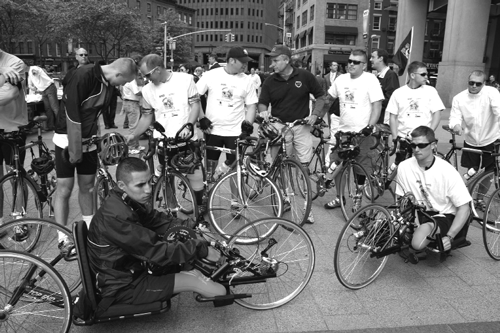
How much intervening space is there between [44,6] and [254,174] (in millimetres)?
41212

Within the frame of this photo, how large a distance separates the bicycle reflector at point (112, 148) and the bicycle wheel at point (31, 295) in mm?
1684

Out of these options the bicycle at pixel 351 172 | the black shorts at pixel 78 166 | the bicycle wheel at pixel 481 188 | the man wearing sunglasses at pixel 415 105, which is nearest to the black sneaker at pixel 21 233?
the black shorts at pixel 78 166

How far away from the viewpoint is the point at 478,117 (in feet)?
18.3

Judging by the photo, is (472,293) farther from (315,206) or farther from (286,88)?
(286,88)

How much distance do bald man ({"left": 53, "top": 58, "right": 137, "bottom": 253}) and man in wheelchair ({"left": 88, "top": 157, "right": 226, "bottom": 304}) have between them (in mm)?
1242

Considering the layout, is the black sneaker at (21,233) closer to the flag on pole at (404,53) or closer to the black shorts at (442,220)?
the black shorts at (442,220)

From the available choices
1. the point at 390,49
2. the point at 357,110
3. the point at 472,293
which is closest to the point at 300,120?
the point at 357,110

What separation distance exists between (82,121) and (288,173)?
2.42 m

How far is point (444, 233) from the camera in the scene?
397cm

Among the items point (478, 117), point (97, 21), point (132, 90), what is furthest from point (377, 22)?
point (478, 117)

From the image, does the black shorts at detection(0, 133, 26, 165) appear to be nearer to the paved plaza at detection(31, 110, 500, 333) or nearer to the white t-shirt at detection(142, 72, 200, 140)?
the white t-shirt at detection(142, 72, 200, 140)

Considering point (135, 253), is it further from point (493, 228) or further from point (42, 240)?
point (493, 228)

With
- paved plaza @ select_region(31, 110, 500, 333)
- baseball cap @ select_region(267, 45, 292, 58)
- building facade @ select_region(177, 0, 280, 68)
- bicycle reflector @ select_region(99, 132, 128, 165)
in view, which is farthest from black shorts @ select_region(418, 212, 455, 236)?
building facade @ select_region(177, 0, 280, 68)

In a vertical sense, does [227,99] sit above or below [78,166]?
above
